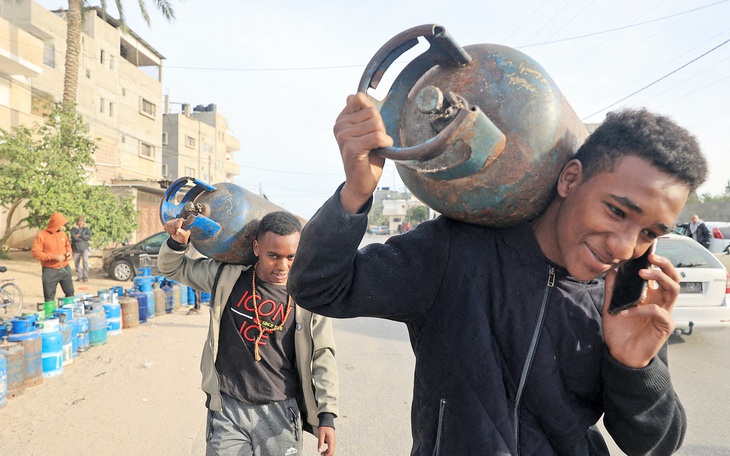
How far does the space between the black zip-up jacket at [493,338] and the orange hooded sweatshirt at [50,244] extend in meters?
8.87

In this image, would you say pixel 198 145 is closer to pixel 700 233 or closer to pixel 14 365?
pixel 700 233

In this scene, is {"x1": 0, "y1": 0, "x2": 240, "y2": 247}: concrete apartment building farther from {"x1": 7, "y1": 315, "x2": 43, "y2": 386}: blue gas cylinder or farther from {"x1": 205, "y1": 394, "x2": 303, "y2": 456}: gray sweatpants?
{"x1": 205, "y1": 394, "x2": 303, "y2": 456}: gray sweatpants

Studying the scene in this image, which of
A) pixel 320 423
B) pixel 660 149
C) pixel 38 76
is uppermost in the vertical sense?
pixel 38 76

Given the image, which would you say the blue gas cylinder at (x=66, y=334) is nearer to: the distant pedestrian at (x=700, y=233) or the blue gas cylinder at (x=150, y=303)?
the blue gas cylinder at (x=150, y=303)

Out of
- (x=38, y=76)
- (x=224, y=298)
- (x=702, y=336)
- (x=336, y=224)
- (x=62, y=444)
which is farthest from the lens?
(x=38, y=76)

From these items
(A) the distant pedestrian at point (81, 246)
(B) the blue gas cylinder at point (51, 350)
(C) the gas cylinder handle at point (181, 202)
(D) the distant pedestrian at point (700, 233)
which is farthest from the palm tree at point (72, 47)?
(D) the distant pedestrian at point (700, 233)

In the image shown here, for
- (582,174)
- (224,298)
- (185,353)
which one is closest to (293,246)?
(224,298)

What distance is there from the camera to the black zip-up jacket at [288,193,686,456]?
1.28 metres

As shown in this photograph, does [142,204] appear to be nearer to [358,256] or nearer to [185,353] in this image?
[185,353]

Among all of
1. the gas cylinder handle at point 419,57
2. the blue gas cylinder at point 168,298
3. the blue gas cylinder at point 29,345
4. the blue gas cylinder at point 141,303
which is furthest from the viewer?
the blue gas cylinder at point 168,298

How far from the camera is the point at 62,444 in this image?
396cm

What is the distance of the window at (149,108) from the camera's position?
101 ft

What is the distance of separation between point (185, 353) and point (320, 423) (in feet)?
15.1

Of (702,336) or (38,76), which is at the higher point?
(38,76)
